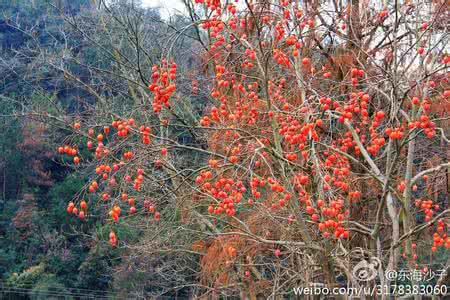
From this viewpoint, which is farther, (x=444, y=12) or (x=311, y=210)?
(x=444, y=12)

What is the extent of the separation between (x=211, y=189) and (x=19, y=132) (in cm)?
1208

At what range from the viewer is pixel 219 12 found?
414 cm

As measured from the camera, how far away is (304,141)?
3412 millimetres

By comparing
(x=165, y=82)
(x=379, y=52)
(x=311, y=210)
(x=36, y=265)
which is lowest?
(x=36, y=265)

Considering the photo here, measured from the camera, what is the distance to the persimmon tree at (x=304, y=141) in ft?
10.9

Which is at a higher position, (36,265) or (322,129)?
(322,129)

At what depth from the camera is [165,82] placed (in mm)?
3379

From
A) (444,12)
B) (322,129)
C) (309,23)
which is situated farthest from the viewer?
(322,129)

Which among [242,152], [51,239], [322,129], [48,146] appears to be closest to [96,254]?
[51,239]

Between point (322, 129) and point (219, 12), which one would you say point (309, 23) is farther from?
point (322, 129)

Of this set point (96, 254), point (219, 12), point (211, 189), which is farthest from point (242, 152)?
point (96, 254)

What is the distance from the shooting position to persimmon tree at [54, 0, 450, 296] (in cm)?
333

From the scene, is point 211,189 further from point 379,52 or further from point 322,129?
point 379,52

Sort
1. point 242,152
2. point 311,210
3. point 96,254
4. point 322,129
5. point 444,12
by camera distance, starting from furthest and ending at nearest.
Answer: point 96,254 → point 322,129 → point 444,12 → point 242,152 → point 311,210
